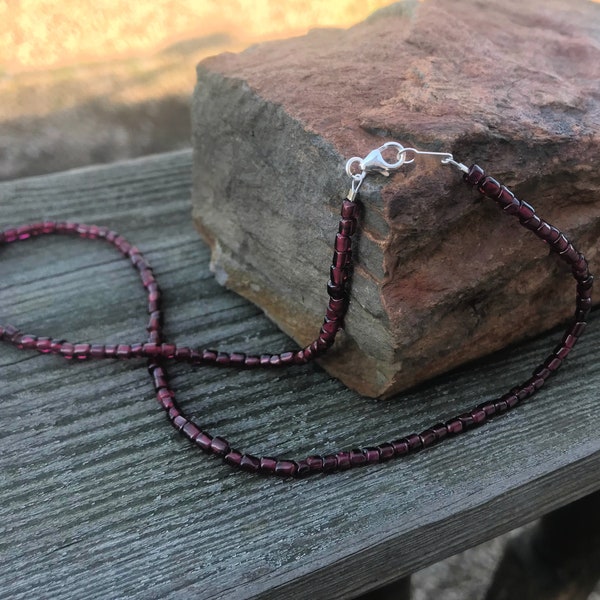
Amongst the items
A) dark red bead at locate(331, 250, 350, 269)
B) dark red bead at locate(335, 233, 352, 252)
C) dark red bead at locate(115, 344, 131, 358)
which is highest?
dark red bead at locate(335, 233, 352, 252)

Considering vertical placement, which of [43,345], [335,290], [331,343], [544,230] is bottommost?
[43,345]

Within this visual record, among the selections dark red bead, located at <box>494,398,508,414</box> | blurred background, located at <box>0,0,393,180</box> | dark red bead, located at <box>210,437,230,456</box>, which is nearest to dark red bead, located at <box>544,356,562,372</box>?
dark red bead, located at <box>494,398,508,414</box>

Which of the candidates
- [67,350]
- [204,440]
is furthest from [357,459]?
[67,350]

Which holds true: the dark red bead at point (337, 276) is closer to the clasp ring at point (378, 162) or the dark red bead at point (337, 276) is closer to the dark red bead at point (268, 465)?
the clasp ring at point (378, 162)

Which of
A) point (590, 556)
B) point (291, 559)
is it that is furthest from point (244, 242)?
point (590, 556)

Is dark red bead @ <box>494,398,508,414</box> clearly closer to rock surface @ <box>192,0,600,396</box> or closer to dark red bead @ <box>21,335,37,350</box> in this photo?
rock surface @ <box>192,0,600,396</box>

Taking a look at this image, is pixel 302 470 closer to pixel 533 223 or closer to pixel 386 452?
pixel 386 452
